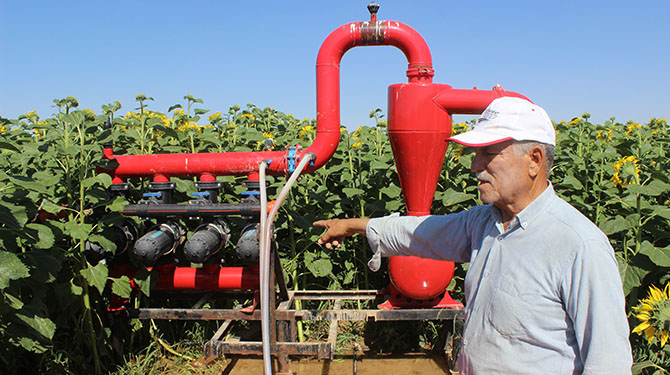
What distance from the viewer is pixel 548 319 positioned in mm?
1473

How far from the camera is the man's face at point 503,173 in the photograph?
1592 mm

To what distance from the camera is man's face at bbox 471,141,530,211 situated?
1.59 metres

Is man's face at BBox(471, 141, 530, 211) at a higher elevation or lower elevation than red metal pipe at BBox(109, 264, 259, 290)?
higher

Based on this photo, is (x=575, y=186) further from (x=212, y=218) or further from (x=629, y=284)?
(x=212, y=218)

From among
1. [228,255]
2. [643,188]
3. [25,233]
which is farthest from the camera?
[228,255]

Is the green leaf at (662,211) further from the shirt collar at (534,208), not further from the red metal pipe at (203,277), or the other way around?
the red metal pipe at (203,277)

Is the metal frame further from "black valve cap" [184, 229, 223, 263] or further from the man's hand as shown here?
the man's hand

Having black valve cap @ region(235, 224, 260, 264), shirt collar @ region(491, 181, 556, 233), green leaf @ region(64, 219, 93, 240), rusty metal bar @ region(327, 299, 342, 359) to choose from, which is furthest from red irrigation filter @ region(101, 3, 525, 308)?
shirt collar @ region(491, 181, 556, 233)

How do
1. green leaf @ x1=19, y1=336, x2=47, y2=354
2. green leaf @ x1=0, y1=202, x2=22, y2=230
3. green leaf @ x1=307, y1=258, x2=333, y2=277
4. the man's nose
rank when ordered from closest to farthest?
the man's nose, green leaf @ x1=0, y1=202, x2=22, y2=230, green leaf @ x1=19, y1=336, x2=47, y2=354, green leaf @ x1=307, y1=258, x2=333, y2=277

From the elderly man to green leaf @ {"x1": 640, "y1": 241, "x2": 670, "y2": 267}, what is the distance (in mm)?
1760

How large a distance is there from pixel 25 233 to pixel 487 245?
2090 mm

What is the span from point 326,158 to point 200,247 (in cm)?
94

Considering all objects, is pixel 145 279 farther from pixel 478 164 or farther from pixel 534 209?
pixel 534 209

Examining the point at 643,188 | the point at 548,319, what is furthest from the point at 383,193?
the point at 548,319
